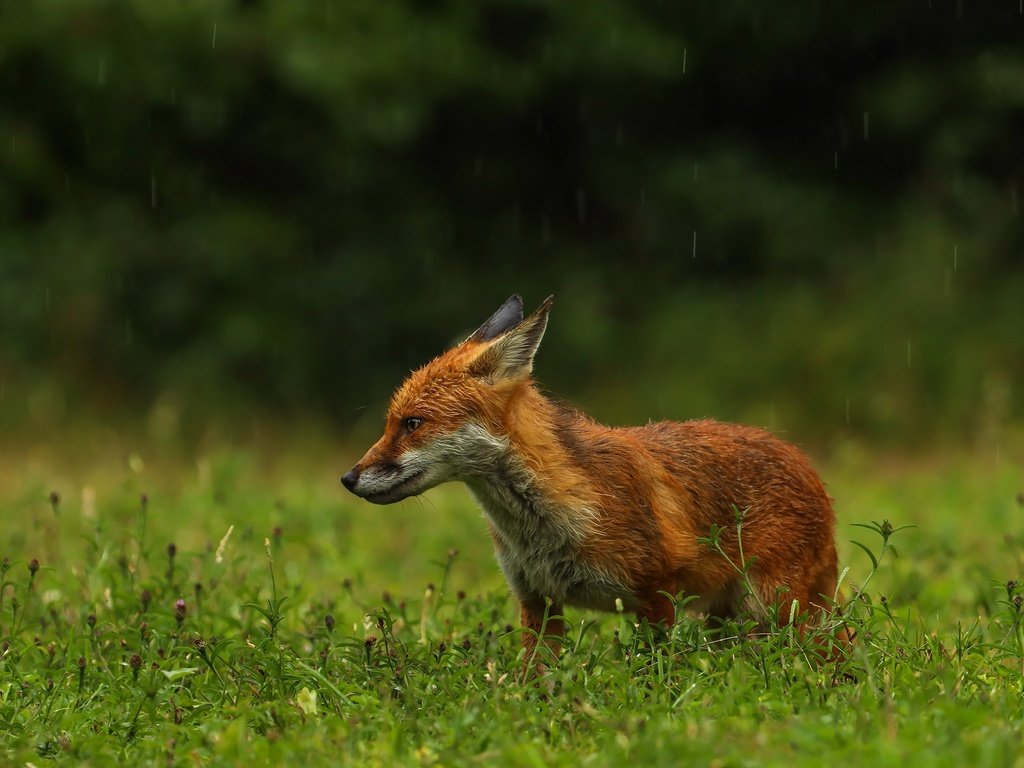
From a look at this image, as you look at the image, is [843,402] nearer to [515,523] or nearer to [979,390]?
[979,390]

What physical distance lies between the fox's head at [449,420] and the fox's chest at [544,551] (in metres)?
0.18

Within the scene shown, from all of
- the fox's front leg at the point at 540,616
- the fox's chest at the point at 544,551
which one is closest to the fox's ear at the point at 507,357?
the fox's chest at the point at 544,551

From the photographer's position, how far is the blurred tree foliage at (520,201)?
48.5 ft

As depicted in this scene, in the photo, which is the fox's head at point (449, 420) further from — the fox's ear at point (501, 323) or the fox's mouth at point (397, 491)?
the fox's ear at point (501, 323)

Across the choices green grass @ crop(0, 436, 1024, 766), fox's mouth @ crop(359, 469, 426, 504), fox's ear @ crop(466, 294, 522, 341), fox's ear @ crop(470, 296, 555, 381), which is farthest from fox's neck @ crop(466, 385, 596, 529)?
green grass @ crop(0, 436, 1024, 766)

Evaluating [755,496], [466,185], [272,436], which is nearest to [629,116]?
[466,185]

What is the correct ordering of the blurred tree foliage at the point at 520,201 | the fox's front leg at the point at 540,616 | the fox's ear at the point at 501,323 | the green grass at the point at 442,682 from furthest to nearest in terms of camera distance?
the blurred tree foliage at the point at 520,201
the fox's ear at the point at 501,323
the fox's front leg at the point at 540,616
the green grass at the point at 442,682

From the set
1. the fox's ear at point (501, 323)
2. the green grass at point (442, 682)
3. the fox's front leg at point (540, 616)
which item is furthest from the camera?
the fox's ear at point (501, 323)

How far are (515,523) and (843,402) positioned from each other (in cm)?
937

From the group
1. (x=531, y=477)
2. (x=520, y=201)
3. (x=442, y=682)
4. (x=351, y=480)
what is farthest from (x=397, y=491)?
(x=520, y=201)

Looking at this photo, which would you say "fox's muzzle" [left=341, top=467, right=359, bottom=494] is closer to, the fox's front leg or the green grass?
the green grass

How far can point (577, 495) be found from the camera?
5.13 m

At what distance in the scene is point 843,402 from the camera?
547 inches

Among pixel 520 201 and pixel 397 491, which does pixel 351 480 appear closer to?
pixel 397 491
